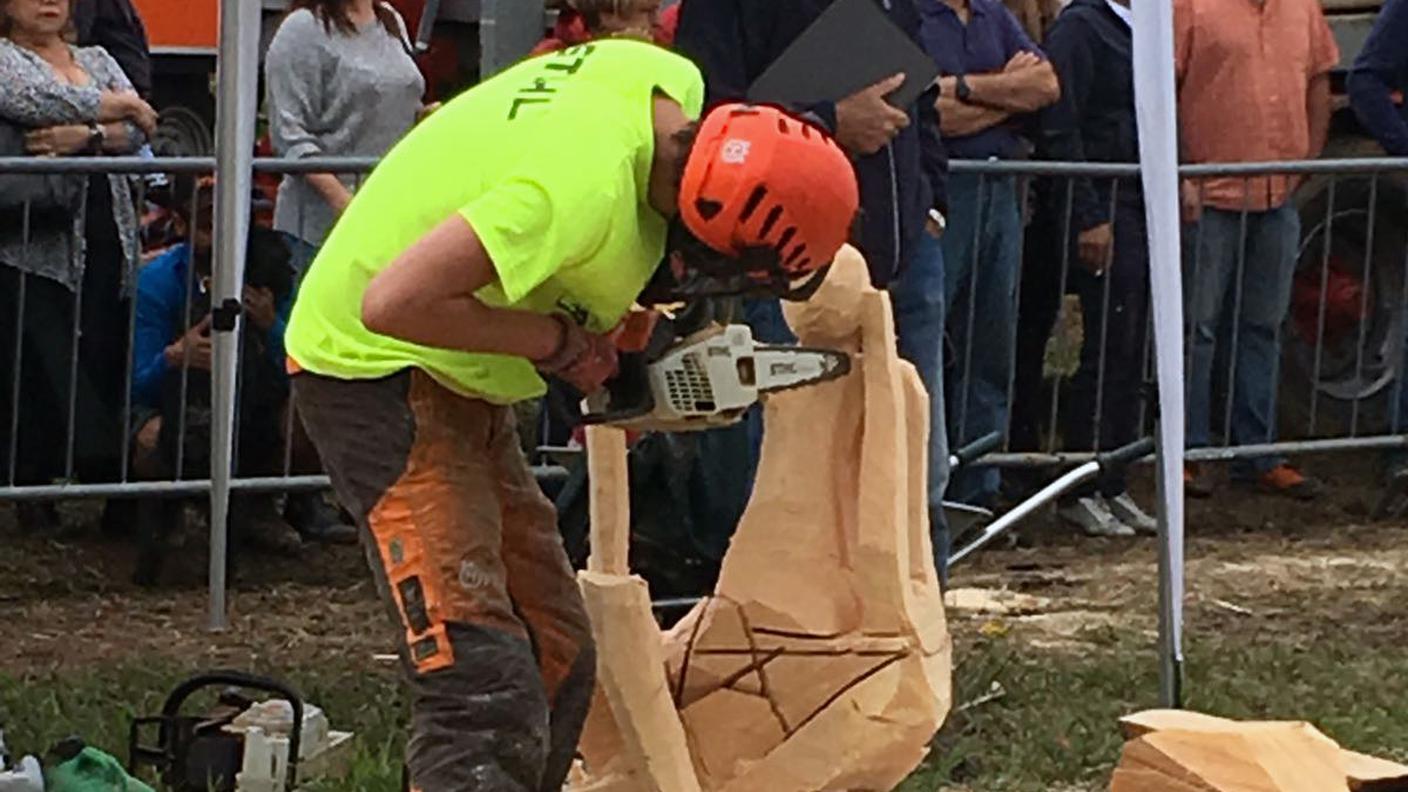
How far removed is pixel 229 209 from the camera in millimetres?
6773

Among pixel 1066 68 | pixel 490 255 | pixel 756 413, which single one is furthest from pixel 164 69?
pixel 490 255

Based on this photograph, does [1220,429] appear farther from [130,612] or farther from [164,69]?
[164,69]

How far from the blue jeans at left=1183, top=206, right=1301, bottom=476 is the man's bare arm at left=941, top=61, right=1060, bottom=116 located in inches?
32.3

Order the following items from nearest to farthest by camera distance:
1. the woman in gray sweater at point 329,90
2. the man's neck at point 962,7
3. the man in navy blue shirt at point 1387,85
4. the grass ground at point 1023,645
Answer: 1. the grass ground at point 1023,645
2. the woman in gray sweater at point 329,90
3. the man's neck at point 962,7
4. the man in navy blue shirt at point 1387,85

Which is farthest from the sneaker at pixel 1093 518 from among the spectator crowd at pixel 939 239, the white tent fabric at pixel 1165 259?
the white tent fabric at pixel 1165 259

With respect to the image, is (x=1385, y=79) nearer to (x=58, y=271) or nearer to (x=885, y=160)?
(x=885, y=160)

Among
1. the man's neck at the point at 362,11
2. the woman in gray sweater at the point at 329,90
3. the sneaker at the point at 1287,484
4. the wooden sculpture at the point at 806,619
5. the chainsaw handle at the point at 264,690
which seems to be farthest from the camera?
the sneaker at the point at 1287,484

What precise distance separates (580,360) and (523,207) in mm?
296

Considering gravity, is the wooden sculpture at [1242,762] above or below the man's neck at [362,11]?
below

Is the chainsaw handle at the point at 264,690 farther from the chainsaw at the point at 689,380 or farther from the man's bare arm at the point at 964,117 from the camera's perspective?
the man's bare arm at the point at 964,117

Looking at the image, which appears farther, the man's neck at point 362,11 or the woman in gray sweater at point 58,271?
the man's neck at point 362,11

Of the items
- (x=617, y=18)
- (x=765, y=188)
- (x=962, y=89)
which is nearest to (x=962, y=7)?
(x=962, y=89)

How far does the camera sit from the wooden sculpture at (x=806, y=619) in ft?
16.2

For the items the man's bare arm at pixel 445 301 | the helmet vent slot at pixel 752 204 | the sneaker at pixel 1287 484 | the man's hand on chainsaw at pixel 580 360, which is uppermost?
the helmet vent slot at pixel 752 204
